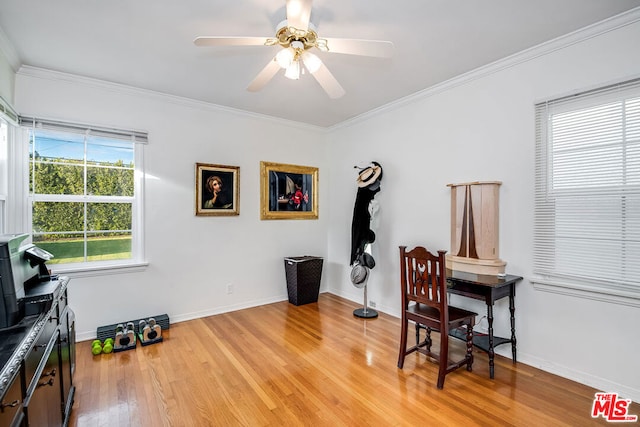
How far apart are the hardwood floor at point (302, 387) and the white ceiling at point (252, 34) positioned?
101 inches

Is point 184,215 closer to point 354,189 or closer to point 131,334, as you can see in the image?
point 131,334

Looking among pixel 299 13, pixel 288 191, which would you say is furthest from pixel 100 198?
pixel 299 13

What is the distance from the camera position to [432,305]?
2.30 meters

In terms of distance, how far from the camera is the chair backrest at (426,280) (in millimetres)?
2217

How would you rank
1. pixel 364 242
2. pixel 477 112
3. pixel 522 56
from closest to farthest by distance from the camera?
pixel 522 56, pixel 477 112, pixel 364 242

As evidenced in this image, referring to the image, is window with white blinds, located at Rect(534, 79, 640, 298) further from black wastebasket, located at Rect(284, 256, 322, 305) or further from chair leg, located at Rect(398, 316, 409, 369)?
black wastebasket, located at Rect(284, 256, 322, 305)

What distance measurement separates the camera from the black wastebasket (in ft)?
13.4

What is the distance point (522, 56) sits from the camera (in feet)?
8.37

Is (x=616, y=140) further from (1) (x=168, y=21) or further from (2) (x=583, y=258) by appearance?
(1) (x=168, y=21)

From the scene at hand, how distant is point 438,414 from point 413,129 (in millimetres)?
2739

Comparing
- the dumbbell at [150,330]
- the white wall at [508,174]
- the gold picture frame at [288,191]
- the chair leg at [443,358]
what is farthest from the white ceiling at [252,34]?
the dumbbell at [150,330]

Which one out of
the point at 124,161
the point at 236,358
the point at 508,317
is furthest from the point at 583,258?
the point at 124,161

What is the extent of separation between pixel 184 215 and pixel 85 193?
944mm

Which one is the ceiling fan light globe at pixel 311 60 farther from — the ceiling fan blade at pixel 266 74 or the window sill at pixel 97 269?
the window sill at pixel 97 269
